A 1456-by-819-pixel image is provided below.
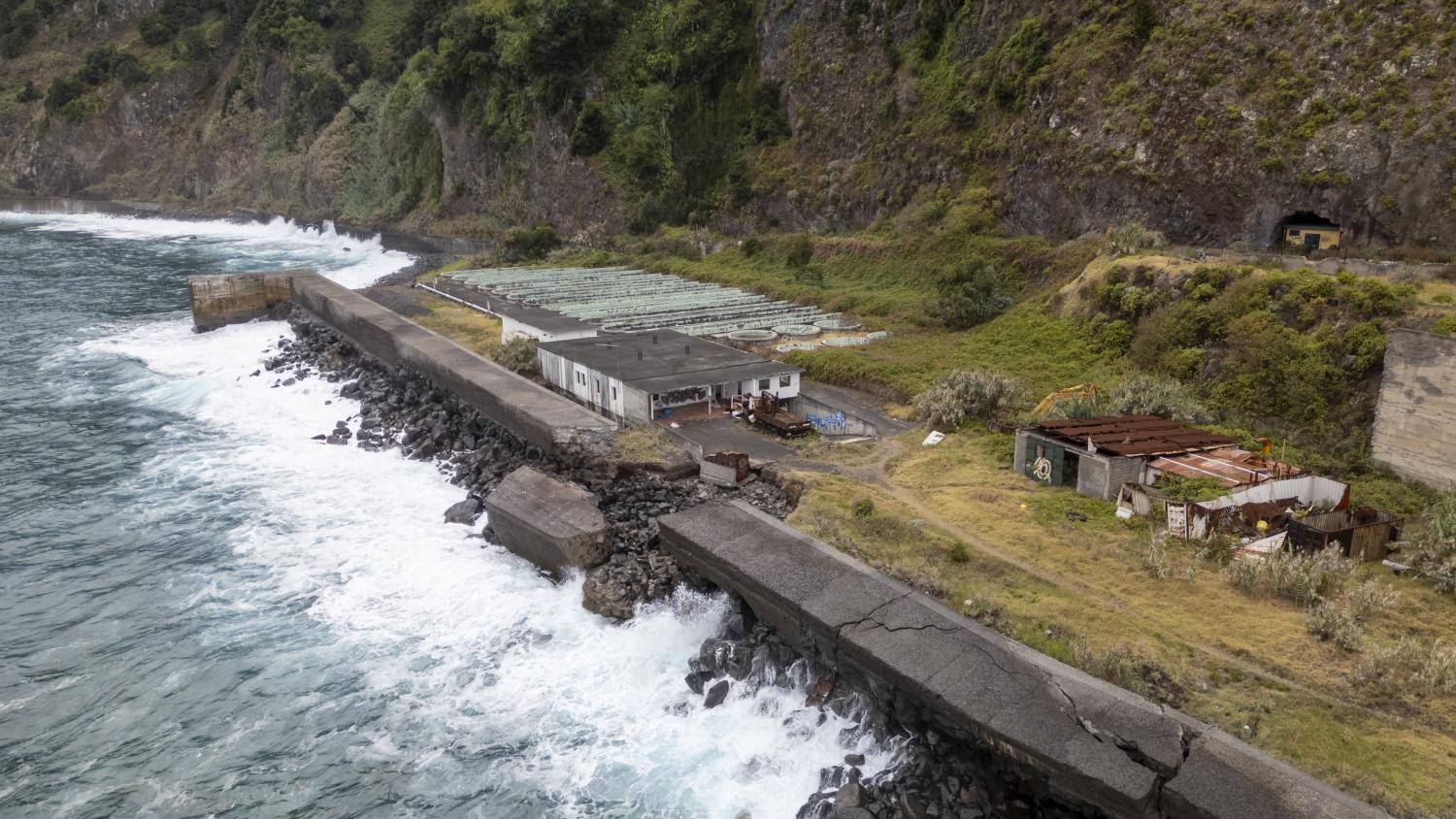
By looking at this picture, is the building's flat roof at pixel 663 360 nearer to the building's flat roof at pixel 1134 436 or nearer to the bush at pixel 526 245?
the building's flat roof at pixel 1134 436

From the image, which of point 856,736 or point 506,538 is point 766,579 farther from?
point 506,538

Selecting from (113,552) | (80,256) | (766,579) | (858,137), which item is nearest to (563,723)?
(766,579)

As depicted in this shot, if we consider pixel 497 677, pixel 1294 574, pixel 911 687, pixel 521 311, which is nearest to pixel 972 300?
pixel 521 311

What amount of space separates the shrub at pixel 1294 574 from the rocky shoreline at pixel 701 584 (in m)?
6.91

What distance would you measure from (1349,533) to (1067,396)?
35.7 feet

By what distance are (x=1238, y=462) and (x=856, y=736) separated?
13.1 meters

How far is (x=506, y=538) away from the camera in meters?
26.3

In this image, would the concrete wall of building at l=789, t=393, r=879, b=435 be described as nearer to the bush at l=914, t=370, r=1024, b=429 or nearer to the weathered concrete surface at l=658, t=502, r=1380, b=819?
the bush at l=914, t=370, r=1024, b=429

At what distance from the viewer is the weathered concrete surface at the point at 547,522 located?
2388 centimetres

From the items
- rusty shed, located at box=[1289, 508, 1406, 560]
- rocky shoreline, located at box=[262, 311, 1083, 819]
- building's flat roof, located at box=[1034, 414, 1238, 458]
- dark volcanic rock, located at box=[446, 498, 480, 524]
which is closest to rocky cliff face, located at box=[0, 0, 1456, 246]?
building's flat roof, located at box=[1034, 414, 1238, 458]

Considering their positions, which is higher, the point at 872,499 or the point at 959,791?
the point at 872,499

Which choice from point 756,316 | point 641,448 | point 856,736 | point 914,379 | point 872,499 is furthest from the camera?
point 756,316

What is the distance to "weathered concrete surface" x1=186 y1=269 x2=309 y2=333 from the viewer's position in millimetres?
56438

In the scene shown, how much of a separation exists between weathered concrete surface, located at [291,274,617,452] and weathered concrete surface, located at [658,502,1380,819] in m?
8.45
